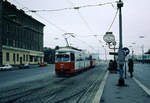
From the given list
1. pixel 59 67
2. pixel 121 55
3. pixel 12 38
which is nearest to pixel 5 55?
pixel 12 38

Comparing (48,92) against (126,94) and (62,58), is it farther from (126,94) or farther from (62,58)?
(62,58)

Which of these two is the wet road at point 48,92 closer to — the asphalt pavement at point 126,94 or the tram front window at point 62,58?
the asphalt pavement at point 126,94

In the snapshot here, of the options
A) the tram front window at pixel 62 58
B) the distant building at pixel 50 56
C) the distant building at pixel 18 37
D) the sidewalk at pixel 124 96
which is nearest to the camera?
the sidewalk at pixel 124 96

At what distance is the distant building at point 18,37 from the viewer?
152 ft

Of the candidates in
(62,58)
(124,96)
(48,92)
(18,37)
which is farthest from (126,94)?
(18,37)

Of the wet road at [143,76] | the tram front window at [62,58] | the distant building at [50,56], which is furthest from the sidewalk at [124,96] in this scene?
the distant building at [50,56]

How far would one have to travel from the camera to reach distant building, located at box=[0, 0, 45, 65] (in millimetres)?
46312

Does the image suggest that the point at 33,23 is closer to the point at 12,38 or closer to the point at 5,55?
the point at 12,38

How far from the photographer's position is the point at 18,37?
5475 centimetres

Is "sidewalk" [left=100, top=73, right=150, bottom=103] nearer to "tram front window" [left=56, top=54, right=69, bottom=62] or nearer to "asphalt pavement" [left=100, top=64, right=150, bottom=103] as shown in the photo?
"asphalt pavement" [left=100, top=64, right=150, bottom=103]

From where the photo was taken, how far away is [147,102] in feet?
25.3

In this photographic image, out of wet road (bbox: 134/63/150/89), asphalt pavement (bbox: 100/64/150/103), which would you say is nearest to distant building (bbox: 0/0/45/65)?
wet road (bbox: 134/63/150/89)

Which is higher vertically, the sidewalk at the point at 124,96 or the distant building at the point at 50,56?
the distant building at the point at 50,56

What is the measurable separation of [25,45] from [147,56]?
57847mm
